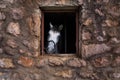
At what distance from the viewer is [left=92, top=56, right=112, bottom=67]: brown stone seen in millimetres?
3434

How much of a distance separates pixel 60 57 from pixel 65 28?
34cm

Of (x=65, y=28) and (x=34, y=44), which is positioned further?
(x=65, y=28)

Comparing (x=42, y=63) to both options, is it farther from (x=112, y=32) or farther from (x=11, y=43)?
(x=112, y=32)

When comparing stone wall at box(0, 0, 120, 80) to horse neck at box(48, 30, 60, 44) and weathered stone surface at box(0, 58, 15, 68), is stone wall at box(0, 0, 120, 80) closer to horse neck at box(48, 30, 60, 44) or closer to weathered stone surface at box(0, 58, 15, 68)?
weathered stone surface at box(0, 58, 15, 68)

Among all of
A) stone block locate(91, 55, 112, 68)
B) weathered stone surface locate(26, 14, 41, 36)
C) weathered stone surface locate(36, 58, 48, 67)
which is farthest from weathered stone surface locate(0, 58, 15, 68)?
stone block locate(91, 55, 112, 68)

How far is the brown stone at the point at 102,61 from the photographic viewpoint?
3434mm

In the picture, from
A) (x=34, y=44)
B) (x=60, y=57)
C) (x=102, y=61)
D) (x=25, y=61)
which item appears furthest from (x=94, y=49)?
(x=25, y=61)

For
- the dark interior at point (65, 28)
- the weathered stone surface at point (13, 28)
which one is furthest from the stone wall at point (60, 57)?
the dark interior at point (65, 28)

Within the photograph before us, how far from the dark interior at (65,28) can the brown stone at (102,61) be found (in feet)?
0.98

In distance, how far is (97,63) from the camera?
344 cm

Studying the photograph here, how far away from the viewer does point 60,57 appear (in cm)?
350

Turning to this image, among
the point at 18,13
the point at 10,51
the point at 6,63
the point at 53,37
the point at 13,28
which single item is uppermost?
the point at 18,13

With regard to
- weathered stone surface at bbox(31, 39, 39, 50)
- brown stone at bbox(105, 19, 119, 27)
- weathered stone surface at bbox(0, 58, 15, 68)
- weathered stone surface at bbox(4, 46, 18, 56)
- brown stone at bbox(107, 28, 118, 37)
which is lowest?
weathered stone surface at bbox(0, 58, 15, 68)

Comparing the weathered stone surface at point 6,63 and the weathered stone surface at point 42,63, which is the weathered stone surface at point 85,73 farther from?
the weathered stone surface at point 6,63
